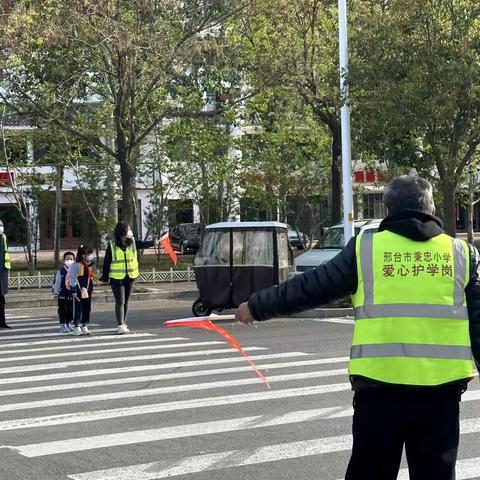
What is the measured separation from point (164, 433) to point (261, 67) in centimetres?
1965

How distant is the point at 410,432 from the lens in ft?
13.6

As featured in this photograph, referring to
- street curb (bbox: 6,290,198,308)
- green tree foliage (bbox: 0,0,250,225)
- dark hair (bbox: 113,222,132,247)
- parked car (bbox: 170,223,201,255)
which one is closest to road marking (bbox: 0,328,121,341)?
dark hair (bbox: 113,222,132,247)

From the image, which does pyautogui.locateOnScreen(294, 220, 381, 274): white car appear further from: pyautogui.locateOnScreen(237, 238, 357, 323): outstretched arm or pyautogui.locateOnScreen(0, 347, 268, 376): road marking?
pyautogui.locateOnScreen(237, 238, 357, 323): outstretched arm

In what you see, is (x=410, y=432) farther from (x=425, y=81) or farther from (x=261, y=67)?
(x=261, y=67)

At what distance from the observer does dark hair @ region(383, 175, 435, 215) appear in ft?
14.4

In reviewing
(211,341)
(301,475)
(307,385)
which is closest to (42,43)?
(211,341)

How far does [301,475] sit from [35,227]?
32470 mm

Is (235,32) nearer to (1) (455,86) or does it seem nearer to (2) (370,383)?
(1) (455,86)

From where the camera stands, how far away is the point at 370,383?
4211 millimetres

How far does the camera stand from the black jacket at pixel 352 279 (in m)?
4.32

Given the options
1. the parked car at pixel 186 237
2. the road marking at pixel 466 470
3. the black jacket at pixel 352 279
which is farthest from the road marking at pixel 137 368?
the parked car at pixel 186 237

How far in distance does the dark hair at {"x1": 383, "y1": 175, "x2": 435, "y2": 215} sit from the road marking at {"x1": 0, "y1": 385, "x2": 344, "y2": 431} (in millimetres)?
4856

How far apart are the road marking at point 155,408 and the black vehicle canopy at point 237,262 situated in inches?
344

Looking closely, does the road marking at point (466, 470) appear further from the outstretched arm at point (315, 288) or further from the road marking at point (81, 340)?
the road marking at point (81, 340)
